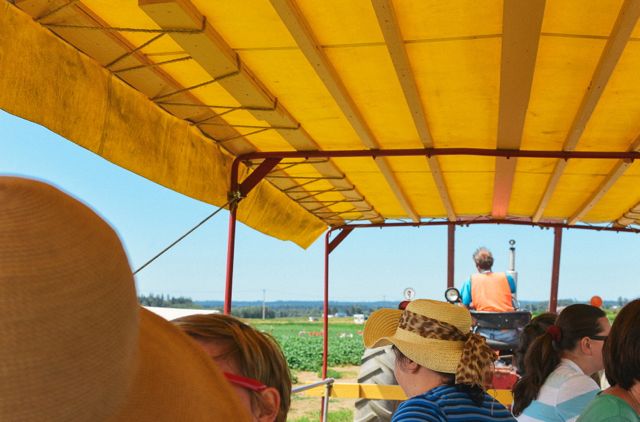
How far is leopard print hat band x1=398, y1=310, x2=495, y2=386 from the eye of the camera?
243 cm

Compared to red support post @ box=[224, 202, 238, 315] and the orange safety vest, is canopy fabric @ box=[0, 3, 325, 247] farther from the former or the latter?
the orange safety vest

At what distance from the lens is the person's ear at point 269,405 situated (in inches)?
47.3

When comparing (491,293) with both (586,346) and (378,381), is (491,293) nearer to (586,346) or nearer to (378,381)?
(378,381)

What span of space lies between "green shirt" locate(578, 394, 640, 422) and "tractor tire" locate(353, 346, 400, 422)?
4.12 meters

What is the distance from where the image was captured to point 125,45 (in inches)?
127

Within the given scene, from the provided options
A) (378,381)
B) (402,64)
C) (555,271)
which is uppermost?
(402,64)

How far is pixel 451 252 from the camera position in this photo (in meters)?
9.22

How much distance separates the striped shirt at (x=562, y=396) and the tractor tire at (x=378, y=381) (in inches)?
126

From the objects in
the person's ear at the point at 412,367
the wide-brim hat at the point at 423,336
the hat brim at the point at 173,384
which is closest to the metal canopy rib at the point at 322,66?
the wide-brim hat at the point at 423,336

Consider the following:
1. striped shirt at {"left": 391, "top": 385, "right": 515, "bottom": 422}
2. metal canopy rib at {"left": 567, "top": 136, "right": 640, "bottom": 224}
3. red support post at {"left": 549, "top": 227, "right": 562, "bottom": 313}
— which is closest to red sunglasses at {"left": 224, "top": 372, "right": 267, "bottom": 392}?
striped shirt at {"left": 391, "top": 385, "right": 515, "bottom": 422}

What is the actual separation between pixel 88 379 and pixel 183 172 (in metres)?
3.98

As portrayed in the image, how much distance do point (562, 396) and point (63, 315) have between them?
287 cm

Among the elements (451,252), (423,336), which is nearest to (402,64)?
(423,336)

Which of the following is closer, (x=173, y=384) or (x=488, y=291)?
(x=173, y=384)
